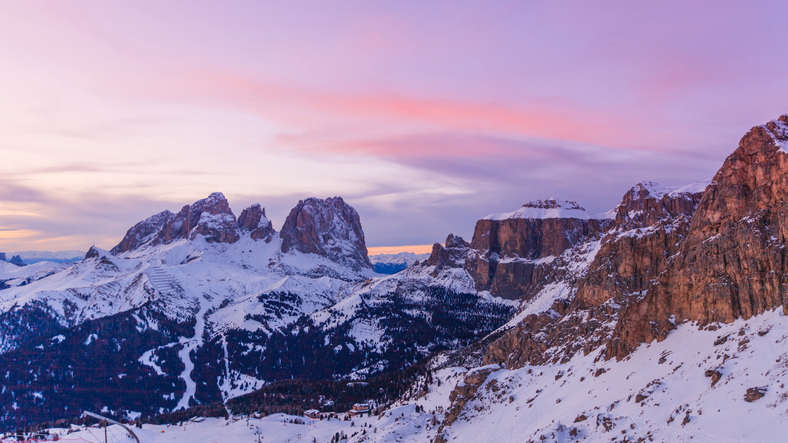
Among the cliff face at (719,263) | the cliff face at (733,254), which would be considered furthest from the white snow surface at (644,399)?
the cliff face at (719,263)

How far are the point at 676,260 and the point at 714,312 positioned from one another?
58.9 feet

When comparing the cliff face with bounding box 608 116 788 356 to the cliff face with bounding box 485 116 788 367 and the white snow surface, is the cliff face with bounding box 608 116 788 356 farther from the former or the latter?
the white snow surface

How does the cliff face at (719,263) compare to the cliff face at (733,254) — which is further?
the cliff face at (719,263)

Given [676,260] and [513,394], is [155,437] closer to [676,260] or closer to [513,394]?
[513,394]

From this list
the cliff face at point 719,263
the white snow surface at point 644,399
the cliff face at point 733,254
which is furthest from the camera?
the cliff face at point 719,263

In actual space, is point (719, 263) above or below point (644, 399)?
above

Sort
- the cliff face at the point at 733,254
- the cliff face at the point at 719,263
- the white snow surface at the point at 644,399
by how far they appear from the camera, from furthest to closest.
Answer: the cliff face at the point at 719,263, the cliff face at the point at 733,254, the white snow surface at the point at 644,399

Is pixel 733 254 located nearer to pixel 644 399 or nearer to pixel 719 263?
pixel 719 263

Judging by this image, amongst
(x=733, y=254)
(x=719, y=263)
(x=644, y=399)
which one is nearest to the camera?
(x=644, y=399)

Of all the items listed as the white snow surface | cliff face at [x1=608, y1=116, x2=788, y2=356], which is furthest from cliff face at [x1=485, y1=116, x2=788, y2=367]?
the white snow surface

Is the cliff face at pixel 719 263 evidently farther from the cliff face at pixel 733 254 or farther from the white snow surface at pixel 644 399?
the white snow surface at pixel 644 399

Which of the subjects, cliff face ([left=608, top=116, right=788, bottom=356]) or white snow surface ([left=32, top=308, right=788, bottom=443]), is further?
cliff face ([left=608, top=116, right=788, bottom=356])

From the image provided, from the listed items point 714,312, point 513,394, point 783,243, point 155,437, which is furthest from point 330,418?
point 783,243

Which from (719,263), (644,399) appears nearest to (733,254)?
(719,263)
